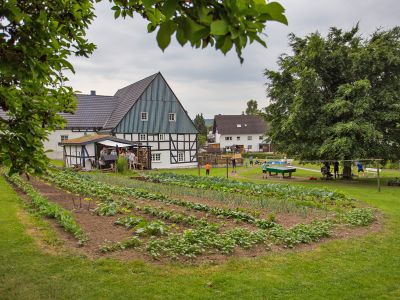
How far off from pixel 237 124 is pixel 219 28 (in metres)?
72.5

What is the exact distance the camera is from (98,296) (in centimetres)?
502

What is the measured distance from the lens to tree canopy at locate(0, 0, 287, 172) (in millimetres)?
1941

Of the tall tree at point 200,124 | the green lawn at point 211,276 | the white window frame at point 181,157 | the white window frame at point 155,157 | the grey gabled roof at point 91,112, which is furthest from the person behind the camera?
the tall tree at point 200,124

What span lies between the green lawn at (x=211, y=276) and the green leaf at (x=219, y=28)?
4.16m

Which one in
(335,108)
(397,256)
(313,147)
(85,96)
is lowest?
(397,256)

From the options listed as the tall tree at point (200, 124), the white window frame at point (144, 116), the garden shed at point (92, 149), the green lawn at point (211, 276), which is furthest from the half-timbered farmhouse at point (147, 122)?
the tall tree at point (200, 124)

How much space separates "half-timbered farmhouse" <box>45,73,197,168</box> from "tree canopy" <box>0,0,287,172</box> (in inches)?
1215

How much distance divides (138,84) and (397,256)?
119 ft

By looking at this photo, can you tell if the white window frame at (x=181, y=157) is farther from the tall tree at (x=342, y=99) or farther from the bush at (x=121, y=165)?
the tall tree at (x=342, y=99)

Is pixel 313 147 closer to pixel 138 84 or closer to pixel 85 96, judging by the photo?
pixel 138 84

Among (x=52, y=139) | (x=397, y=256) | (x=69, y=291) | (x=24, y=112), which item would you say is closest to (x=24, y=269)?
(x=69, y=291)

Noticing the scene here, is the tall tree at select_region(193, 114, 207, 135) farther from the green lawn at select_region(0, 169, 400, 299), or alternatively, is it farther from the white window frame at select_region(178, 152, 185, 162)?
the green lawn at select_region(0, 169, 400, 299)

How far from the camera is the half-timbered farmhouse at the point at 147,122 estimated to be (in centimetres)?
3703

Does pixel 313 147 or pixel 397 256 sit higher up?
pixel 313 147
